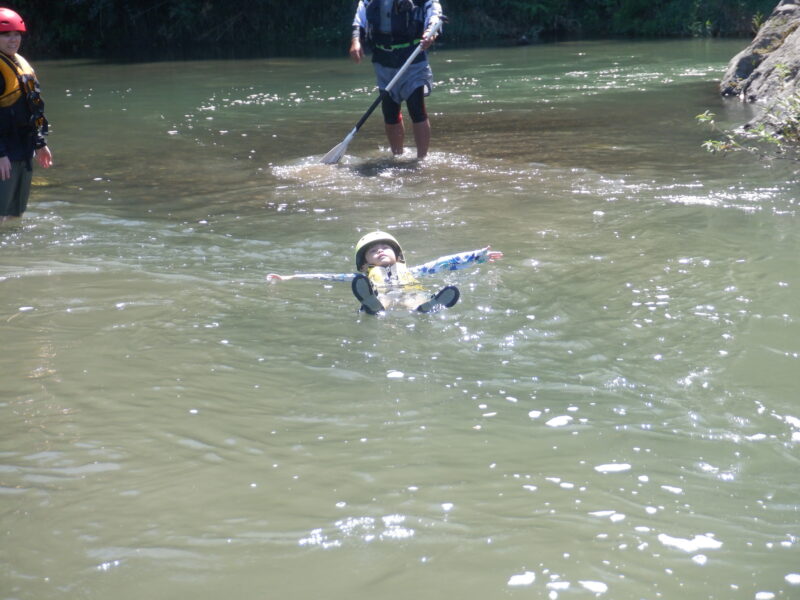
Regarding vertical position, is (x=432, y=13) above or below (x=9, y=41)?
above

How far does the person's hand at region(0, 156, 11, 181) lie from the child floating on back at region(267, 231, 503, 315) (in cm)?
247

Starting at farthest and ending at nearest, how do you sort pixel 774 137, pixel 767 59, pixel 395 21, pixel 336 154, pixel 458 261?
pixel 767 59
pixel 336 154
pixel 395 21
pixel 774 137
pixel 458 261

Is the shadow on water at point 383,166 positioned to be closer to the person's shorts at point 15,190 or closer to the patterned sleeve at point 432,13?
the patterned sleeve at point 432,13

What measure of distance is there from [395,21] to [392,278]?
15.9 feet

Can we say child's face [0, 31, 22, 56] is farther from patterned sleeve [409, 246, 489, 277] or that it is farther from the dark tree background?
the dark tree background

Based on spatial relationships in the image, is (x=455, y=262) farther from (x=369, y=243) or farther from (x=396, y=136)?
(x=396, y=136)

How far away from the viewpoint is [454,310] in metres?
6.04

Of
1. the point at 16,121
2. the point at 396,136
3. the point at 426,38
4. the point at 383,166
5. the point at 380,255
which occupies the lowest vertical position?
the point at 380,255

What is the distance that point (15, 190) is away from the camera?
7.91 metres

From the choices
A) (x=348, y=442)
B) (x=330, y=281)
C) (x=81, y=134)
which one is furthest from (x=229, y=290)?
(x=81, y=134)

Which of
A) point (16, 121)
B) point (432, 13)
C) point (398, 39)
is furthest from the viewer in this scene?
point (398, 39)

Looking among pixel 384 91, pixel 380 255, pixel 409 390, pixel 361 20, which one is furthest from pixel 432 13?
pixel 409 390

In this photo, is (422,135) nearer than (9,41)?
No

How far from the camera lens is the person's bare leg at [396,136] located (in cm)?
1110
